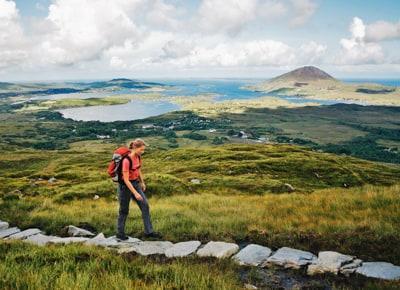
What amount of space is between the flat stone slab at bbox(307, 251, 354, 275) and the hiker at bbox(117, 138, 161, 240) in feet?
19.1

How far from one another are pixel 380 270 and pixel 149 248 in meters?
6.43

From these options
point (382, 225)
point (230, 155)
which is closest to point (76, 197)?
point (382, 225)

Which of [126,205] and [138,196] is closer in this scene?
[138,196]

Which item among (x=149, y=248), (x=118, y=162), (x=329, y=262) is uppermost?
(x=118, y=162)

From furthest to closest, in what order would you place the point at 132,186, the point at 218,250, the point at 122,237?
the point at 122,237, the point at 132,186, the point at 218,250

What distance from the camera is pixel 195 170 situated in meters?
54.4

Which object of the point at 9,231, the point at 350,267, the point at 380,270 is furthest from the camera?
the point at 9,231

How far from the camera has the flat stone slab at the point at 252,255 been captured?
424 inches

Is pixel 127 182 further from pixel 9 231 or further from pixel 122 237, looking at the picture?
pixel 9 231

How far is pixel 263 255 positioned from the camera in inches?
444

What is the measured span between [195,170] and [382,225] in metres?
42.2

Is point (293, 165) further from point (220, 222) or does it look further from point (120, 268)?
point (120, 268)

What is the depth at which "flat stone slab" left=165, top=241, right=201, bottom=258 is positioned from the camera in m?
11.6

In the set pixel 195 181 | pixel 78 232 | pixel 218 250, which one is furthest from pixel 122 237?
pixel 195 181
